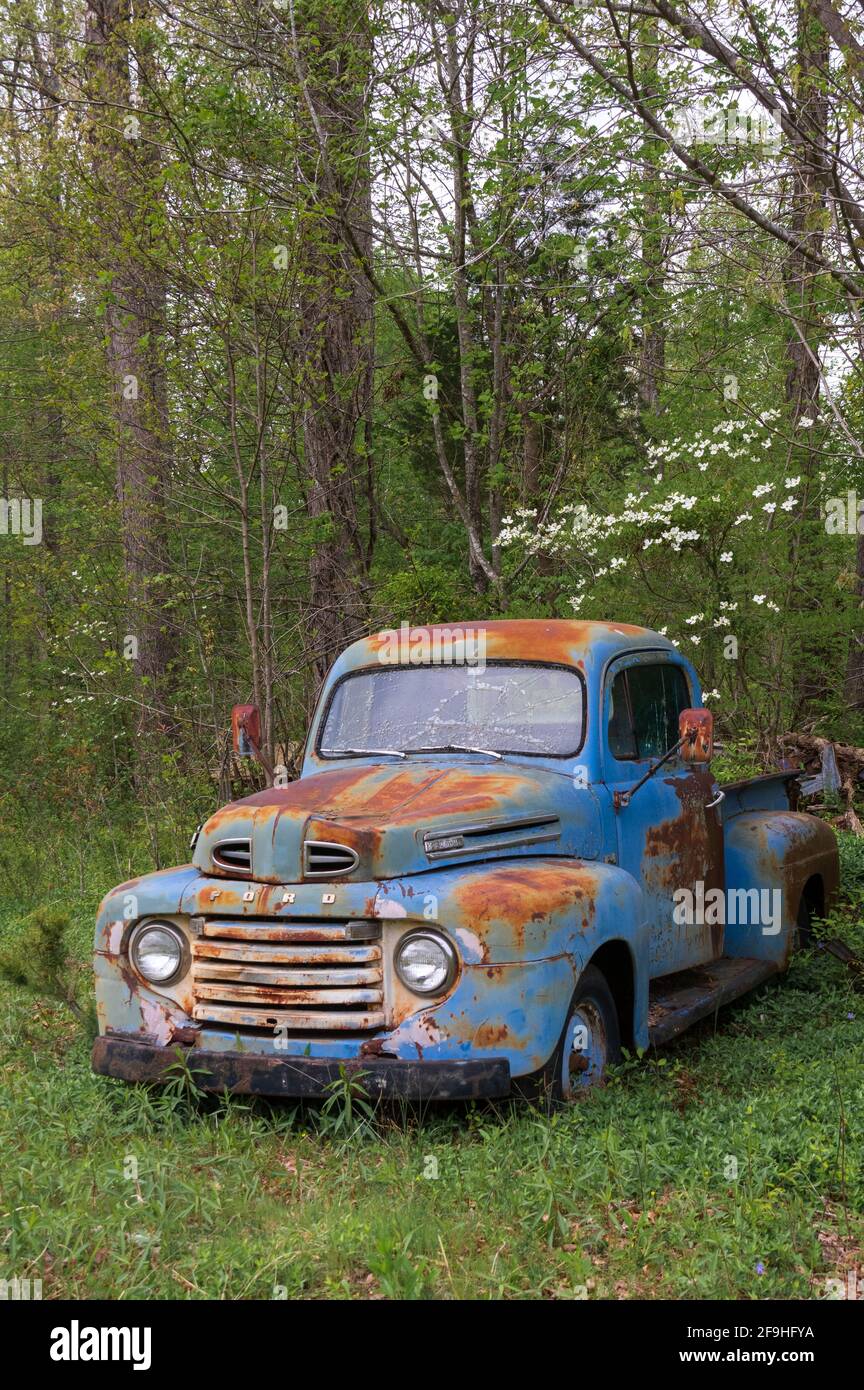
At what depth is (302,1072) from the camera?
4.34 m

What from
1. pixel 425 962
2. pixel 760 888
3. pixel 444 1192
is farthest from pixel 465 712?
pixel 444 1192

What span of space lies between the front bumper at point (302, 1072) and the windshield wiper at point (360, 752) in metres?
1.67

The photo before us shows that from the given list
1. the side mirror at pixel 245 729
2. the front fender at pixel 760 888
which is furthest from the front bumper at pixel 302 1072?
the front fender at pixel 760 888

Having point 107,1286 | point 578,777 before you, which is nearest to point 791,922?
point 578,777

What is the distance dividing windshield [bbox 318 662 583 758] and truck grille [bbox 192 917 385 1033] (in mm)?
1417

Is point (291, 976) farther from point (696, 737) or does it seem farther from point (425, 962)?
point (696, 737)

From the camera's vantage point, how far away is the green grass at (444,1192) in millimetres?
3445

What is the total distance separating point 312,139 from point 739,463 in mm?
5302

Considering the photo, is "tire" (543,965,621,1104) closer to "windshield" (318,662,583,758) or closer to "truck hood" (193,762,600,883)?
"truck hood" (193,762,600,883)

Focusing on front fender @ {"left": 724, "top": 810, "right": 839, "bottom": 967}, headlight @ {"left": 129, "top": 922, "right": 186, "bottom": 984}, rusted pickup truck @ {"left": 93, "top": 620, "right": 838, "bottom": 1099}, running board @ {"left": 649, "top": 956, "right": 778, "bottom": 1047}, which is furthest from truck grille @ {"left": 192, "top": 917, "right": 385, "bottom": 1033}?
front fender @ {"left": 724, "top": 810, "right": 839, "bottom": 967}

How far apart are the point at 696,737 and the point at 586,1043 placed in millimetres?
1470

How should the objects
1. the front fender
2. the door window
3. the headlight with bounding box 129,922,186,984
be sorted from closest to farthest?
the headlight with bounding box 129,922,186,984 < the door window < the front fender

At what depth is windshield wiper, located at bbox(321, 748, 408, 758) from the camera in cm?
574

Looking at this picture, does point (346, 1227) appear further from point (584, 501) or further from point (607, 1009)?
point (584, 501)
